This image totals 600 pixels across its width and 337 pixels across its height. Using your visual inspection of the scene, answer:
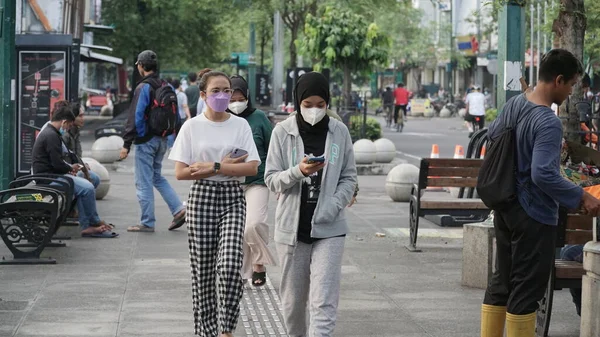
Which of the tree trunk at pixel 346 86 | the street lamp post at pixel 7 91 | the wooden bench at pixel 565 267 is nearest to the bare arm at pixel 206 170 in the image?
the wooden bench at pixel 565 267

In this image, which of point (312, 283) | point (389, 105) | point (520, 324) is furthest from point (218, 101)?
point (389, 105)

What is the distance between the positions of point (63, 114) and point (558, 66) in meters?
6.63

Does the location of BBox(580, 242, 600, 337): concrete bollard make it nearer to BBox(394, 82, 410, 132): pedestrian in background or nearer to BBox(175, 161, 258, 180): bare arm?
BBox(175, 161, 258, 180): bare arm

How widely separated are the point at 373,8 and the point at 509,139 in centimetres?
3004

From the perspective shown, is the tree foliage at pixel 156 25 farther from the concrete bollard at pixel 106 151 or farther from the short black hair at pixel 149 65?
the short black hair at pixel 149 65

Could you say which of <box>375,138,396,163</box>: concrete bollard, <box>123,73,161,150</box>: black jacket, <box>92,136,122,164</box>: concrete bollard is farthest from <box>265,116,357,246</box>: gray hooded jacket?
<box>375,138,396,163</box>: concrete bollard

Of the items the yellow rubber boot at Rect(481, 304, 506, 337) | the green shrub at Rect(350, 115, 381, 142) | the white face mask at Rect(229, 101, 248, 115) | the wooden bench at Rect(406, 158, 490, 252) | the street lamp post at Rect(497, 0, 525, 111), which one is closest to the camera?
the yellow rubber boot at Rect(481, 304, 506, 337)

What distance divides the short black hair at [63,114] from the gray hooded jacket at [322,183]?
5.70 meters

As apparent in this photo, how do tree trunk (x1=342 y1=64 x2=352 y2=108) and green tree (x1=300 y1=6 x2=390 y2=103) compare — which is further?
tree trunk (x1=342 y1=64 x2=352 y2=108)

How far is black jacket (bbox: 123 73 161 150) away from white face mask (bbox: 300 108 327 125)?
622cm

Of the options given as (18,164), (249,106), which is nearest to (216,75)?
(249,106)

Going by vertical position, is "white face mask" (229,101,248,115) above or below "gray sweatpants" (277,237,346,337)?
above

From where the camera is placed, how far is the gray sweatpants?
6.05 metres

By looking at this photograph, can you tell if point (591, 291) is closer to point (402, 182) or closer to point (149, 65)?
point (149, 65)
